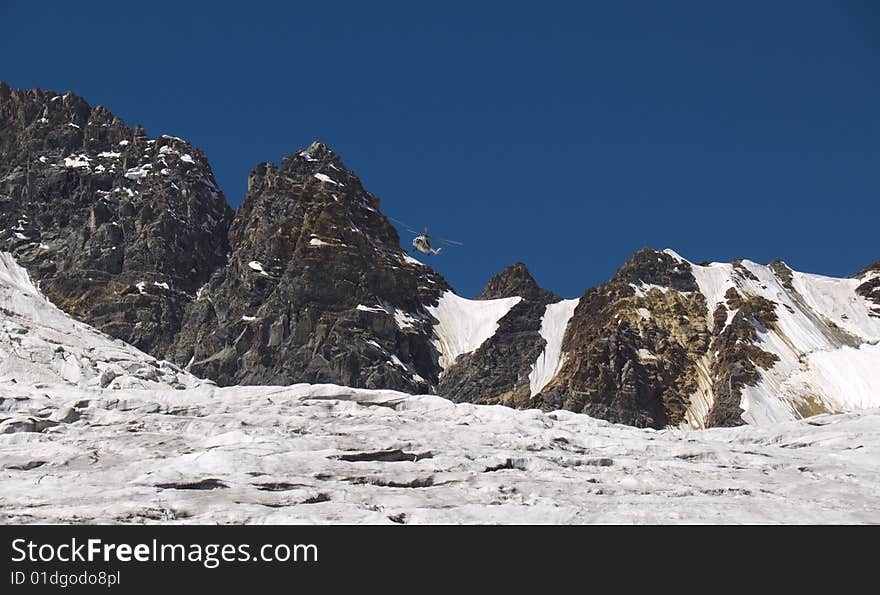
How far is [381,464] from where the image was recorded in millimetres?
42250

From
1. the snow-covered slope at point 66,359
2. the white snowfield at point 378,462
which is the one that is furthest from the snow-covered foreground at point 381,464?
the snow-covered slope at point 66,359

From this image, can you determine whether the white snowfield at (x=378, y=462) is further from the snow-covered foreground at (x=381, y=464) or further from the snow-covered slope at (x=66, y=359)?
the snow-covered slope at (x=66, y=359)

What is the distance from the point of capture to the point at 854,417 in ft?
198

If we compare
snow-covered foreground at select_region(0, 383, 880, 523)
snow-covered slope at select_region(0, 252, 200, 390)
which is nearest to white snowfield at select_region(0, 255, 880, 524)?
snow-covered foreground at select_region(0, 383, 880, 523)

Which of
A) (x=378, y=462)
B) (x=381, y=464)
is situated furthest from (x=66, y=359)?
(x=381, y=464)

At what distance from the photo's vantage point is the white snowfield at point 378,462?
3616 centimetres

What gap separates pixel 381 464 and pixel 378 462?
796 mm

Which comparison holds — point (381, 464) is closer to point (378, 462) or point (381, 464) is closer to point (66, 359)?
point (378, 462)
